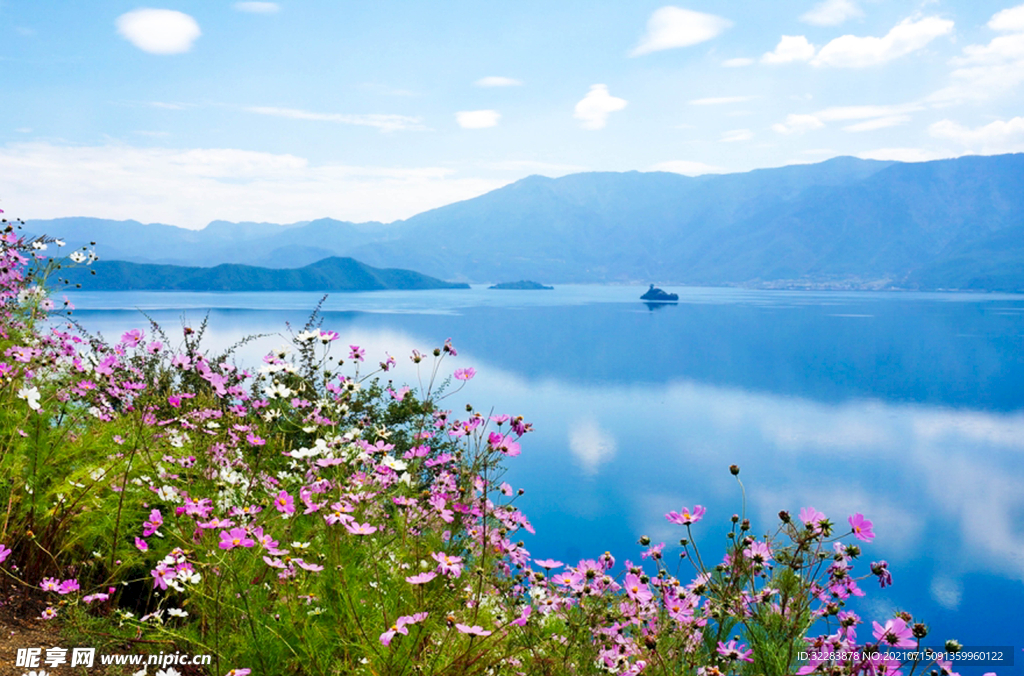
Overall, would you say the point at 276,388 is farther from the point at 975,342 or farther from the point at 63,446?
the point at 975,342

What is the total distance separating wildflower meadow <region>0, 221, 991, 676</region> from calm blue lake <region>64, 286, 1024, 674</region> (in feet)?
5.13

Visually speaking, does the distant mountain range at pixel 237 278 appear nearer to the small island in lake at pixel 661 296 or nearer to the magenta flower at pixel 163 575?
the small island in lake at pixel 661 296

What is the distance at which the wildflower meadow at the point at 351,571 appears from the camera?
207cm

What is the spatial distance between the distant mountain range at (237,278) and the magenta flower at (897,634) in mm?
98426

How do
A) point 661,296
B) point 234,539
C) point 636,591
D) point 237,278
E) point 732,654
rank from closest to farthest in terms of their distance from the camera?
point 234,539 < point 732,654 < point 636,591 < point 661,296 < point 237,278

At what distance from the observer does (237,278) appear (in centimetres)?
10881

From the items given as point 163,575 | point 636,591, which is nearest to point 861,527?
point 636,591

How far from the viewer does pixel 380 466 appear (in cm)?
240

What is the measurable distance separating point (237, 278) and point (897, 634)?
118 metres

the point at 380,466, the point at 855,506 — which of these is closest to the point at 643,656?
the point at 380,466

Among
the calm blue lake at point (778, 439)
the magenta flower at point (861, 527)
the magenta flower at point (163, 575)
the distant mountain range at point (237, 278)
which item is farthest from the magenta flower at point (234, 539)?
the distant mountain range at point (237, 278)

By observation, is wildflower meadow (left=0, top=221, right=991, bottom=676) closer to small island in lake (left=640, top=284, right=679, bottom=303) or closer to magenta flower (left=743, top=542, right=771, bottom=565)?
magenta flower (left=743, top=542, right=771, bottom=565)

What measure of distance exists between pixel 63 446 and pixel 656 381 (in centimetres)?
2851

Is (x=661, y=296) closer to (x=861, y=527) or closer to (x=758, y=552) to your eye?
(x=758, y=552)
